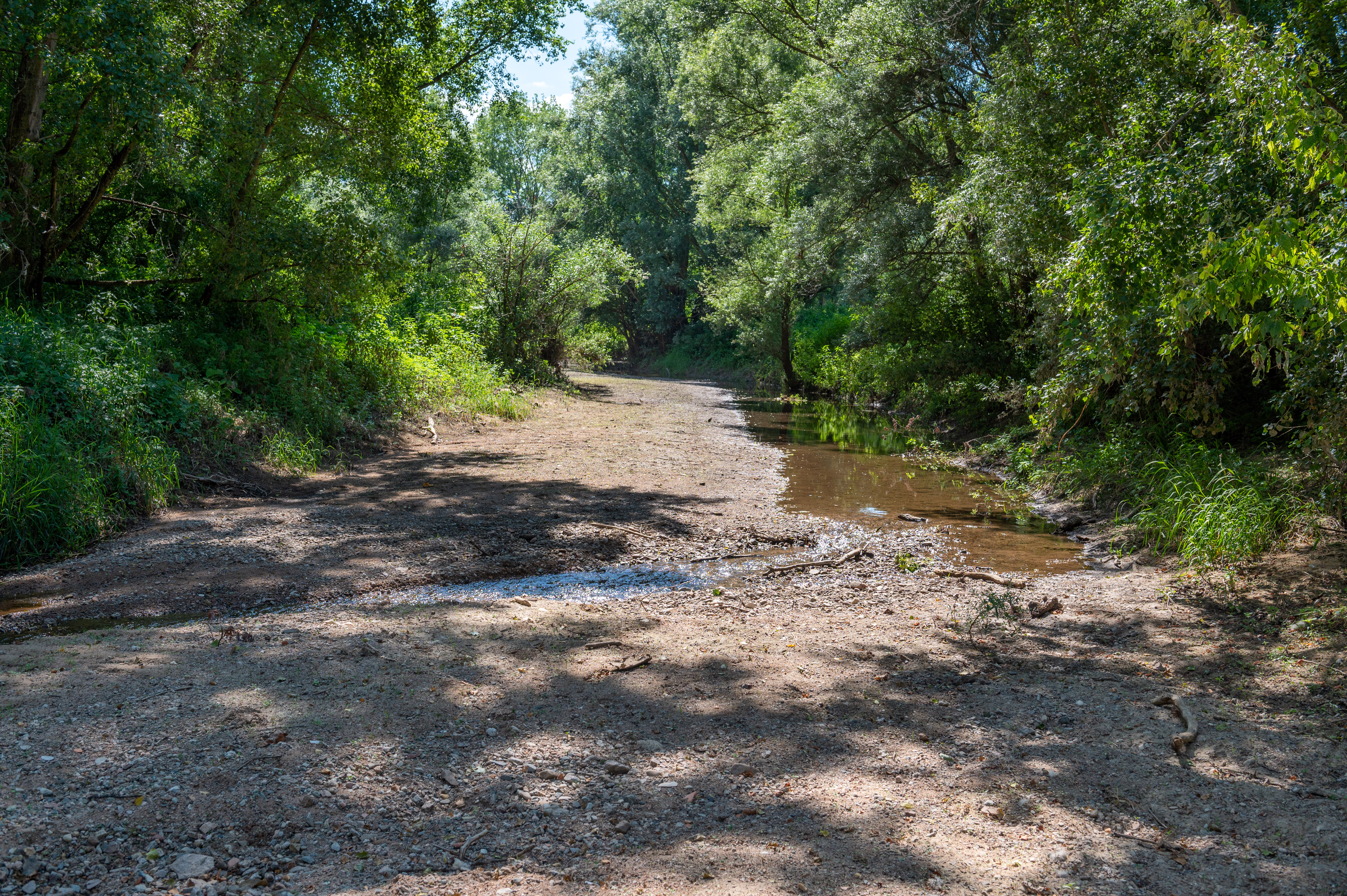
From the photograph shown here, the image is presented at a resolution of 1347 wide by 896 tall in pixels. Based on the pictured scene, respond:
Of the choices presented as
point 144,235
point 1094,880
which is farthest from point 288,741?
point 144,235

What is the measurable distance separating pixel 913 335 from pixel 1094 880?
1630cm

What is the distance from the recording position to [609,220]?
42469 millimetres

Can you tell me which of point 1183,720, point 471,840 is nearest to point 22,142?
point 471,840

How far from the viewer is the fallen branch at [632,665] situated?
194 inches

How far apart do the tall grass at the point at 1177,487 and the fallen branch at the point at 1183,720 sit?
284 centimetres

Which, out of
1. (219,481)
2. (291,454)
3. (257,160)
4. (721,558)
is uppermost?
(257,160)

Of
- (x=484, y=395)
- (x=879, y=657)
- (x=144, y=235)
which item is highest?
(x=144, y=235)

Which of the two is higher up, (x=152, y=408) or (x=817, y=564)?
(x=152, y=408)

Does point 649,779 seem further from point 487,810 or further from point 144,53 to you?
point 144,53

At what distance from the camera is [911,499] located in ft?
37.2

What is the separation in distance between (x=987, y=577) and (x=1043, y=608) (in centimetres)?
93

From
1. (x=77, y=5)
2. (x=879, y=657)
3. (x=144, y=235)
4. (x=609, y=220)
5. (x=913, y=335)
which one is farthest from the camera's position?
(x=609, y=220)

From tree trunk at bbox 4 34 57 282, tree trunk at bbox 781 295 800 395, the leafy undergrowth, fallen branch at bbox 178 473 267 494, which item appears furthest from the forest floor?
tree trunk at bbox 781 295 800 395

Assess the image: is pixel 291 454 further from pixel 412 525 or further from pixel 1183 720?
pixel 1183 720
